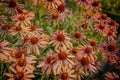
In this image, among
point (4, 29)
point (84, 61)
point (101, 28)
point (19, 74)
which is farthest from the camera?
point (101, 28)

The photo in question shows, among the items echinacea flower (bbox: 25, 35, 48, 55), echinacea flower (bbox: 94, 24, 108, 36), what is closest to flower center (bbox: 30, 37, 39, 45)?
echinacea flower (bbox: 25, 35, 48, 55)

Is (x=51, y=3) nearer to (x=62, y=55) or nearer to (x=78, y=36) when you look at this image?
(x=78, y=36)

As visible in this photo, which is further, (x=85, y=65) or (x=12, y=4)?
(x=12, y=4)

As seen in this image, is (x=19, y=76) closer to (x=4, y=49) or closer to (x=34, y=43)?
(x=4, y=49)

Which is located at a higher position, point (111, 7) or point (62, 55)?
point (62, 55)

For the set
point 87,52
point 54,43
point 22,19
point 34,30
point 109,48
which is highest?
point 22,19

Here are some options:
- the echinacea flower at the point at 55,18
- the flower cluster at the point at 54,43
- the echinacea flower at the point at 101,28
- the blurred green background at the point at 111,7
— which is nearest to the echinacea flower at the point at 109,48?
the flower cluster at the point at 54,43

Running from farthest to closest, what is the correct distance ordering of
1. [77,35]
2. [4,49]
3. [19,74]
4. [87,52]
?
[77,35] → [87,52] → [4,49] → [19,74]

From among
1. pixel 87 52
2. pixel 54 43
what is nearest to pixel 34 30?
pixel 54 43

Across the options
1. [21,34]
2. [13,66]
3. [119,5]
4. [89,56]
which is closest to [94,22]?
[89,56]
